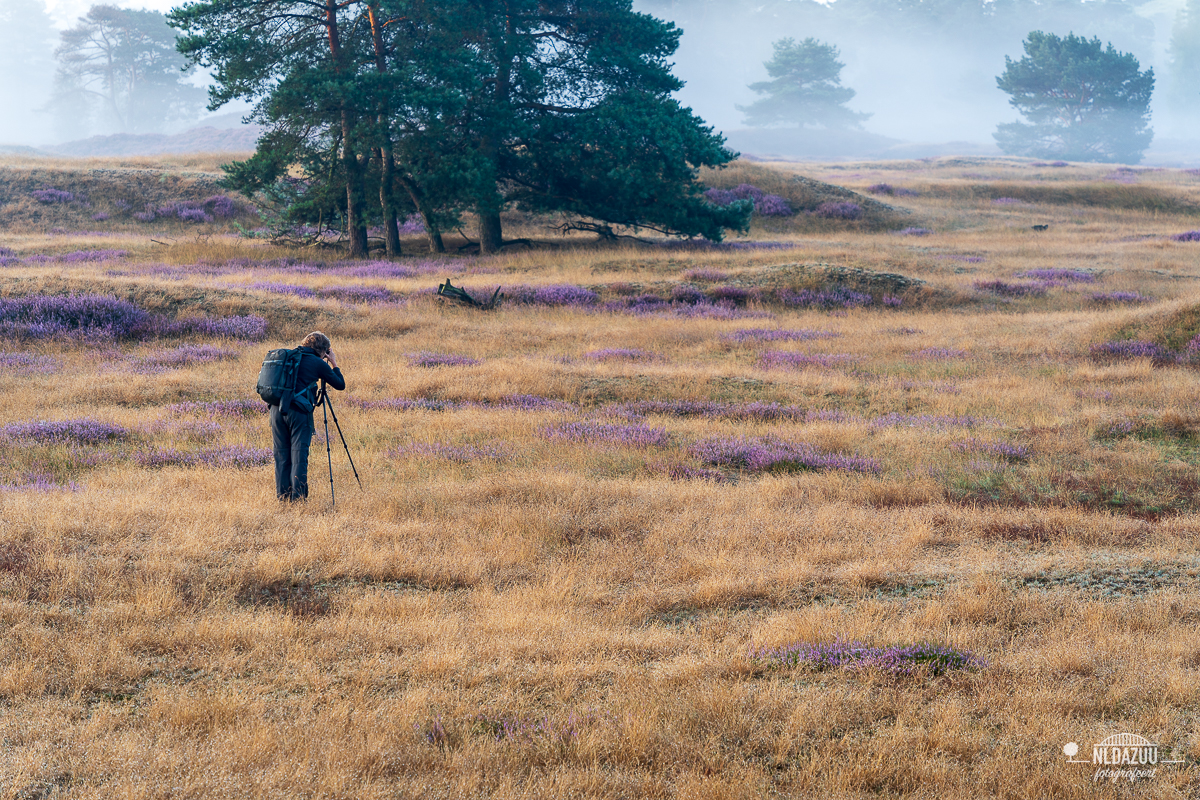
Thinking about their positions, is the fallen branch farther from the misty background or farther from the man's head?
the misty background

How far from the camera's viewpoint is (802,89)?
367 ft

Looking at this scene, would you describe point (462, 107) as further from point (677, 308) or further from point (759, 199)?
point (759, 199)

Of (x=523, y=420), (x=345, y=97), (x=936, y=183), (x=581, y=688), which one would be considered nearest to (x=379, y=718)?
(x=581, y=688)

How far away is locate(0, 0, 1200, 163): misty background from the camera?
451ft

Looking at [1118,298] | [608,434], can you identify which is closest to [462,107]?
[608,434]

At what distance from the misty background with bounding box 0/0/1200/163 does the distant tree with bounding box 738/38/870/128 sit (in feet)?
9.07

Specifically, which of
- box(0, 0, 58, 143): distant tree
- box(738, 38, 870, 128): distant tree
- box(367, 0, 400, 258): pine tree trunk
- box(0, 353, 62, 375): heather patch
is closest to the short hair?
box(0, 353, 62, 375): heather patch

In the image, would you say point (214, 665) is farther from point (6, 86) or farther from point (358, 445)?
point (6, 86)

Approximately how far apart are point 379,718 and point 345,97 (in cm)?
2184

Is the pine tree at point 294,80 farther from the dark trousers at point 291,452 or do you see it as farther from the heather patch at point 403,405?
the dark trousers at point 291,452

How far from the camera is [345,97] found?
71.9 ft

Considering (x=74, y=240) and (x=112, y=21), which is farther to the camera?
(x=112, y=21)
